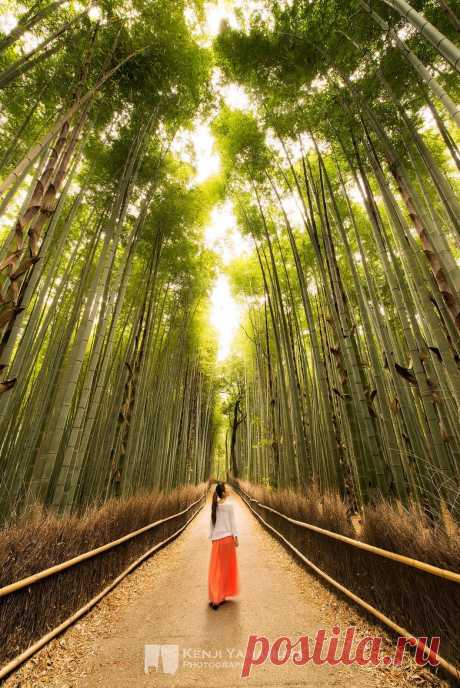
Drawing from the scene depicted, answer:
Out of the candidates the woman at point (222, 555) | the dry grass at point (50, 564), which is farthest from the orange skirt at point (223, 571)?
the dry grass at point (50, 564)

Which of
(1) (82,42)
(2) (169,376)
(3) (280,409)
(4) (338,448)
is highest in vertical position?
(1) (82,42)

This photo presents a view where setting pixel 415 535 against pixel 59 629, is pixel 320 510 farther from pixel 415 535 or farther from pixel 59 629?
pixel 59 629

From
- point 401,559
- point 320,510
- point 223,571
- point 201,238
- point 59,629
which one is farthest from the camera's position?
point 201,238

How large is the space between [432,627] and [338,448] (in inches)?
99.1

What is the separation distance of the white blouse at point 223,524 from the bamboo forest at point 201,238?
2.93ft

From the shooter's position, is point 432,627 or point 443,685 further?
point 432,627

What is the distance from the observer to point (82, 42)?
2.84m

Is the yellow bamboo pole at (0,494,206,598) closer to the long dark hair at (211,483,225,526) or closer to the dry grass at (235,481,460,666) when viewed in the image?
the long dark hair at (211,483,225,526)

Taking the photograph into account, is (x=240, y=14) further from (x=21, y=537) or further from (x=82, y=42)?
(x=21, y=537)

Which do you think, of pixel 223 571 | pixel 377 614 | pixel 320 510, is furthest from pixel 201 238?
pixel 377 614

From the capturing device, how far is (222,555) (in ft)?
7.74

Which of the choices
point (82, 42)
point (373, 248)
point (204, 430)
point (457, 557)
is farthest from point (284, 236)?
point (204, 430)

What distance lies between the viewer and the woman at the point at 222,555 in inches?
88.6

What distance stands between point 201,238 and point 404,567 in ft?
18.3
